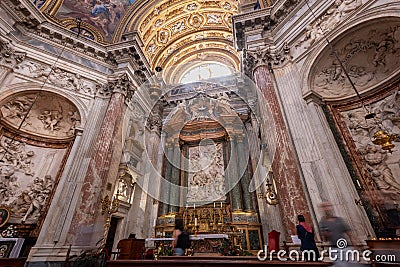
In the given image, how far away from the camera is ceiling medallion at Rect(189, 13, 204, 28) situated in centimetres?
1258

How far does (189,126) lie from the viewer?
37.5 feet

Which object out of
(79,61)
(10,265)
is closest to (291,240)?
(10,265)

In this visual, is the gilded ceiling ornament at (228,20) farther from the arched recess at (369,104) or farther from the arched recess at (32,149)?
the arched recess at (32,149)

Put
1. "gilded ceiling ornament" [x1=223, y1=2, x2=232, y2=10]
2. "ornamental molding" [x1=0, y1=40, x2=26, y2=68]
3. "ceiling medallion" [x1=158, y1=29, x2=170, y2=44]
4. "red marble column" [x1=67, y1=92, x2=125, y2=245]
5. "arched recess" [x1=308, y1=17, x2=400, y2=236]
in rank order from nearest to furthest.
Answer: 1. "arched recess" [x1=308, y1=17, x2=400, y2=236]
2. "red marble column" [x1=67, y1=92, x2=125, y2=245]
3. "ornamental molding" [x1=0, y1=40, x2=26, y2=68]
4. "gilded ceiling ornament" [x1=223, y1=2, x2=232, y2=10]
5. "ceiling medallion" [x1=158, y1=29, x2=170, y2=44]

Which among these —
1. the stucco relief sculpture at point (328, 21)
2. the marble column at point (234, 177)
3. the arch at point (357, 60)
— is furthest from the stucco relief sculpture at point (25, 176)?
the stucco relief sculpture at point (328, 21)

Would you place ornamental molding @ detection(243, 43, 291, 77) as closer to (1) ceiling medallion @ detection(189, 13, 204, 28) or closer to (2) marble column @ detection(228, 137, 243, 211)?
(2) marble column @ detection(228, 137, 243, 211)

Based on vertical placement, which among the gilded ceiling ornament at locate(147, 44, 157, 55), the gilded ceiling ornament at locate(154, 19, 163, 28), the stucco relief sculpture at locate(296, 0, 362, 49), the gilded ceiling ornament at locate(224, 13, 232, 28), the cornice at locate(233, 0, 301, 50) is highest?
the gilded ceiling ornament at locate(224, 13, 232, 28)

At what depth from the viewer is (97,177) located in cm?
617

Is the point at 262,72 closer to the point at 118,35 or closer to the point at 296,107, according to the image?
the point at 296,107

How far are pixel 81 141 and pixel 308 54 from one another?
7.88 meters

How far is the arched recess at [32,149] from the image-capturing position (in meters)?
6.16

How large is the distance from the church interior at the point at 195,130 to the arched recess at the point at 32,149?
1.7 inches

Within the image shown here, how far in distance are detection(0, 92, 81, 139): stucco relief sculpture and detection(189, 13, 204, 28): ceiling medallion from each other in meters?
9.10

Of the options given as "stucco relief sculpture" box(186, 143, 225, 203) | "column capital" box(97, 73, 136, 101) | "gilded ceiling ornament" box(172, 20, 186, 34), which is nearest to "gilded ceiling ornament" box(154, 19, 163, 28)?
"gilded ceiling ornament" box(172, 20, 186, 34)
